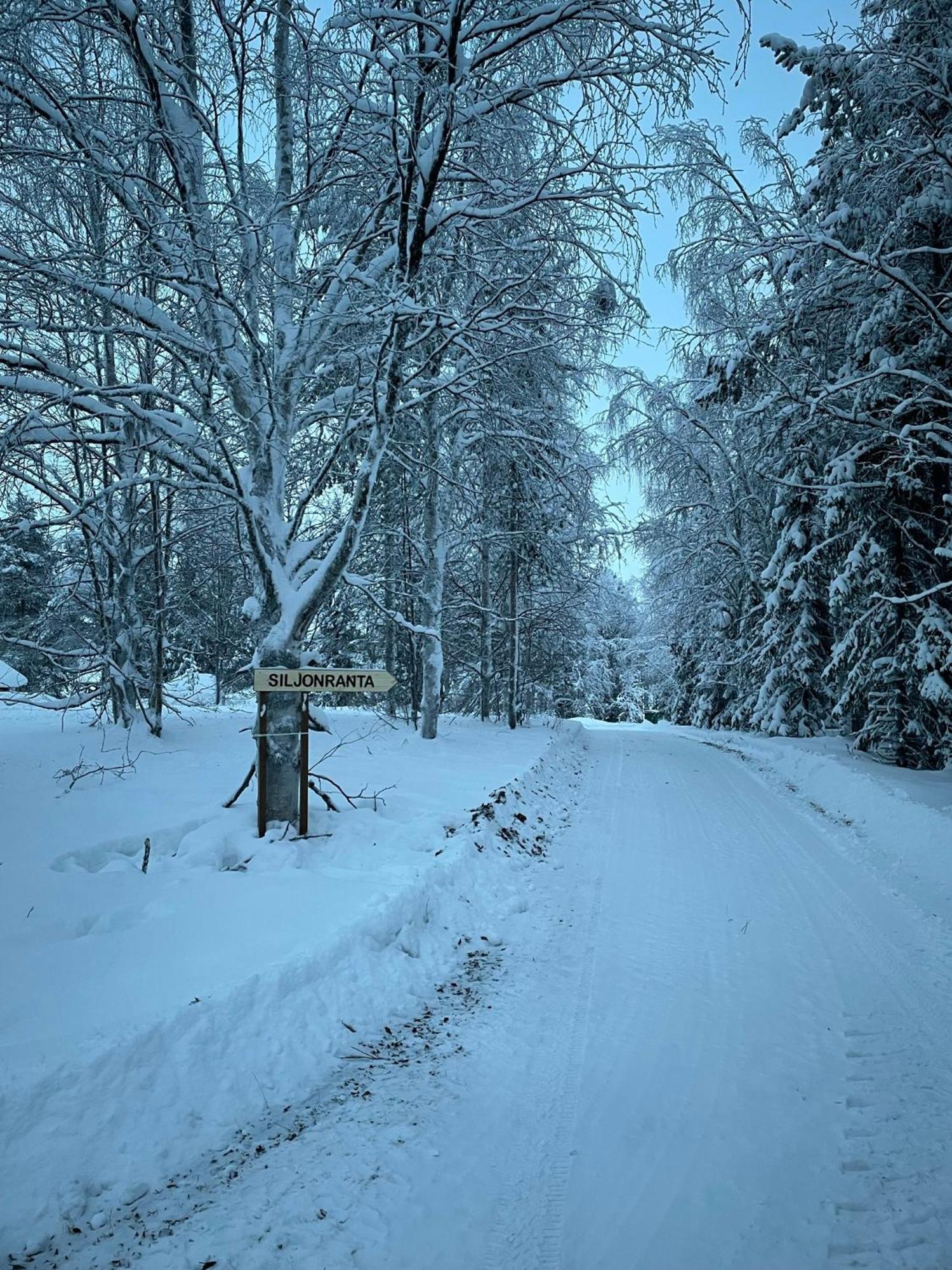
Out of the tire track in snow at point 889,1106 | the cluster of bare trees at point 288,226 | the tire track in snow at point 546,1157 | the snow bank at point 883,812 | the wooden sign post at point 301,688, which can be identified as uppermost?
the cluster of bare trees at point 288,226

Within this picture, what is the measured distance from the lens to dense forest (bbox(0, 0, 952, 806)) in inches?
215

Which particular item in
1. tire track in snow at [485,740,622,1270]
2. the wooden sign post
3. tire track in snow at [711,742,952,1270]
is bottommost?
tire track in snow at [485,740,622,1270]

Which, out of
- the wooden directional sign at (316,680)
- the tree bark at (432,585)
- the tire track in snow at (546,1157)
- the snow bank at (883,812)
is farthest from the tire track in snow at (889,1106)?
the tree bark at (432,585)

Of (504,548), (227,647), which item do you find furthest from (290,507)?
(227,647)

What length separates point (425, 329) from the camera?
656 centimetres

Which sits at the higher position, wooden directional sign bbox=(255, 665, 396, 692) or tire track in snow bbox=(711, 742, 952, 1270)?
wooden directional sign bbox=(255, 665, 396, 692)

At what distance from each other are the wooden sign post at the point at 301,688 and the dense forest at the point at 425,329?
16.2 inches

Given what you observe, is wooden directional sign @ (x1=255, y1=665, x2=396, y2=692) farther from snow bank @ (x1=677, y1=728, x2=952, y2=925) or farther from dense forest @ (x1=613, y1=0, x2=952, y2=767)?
dense forest @ (x1=613, y1=0, x2=952, y2=767)

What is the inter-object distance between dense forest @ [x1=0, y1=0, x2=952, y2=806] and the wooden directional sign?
15.2 inches

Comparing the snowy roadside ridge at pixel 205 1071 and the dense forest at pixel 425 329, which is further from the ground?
the dense forest at pixel 425 329

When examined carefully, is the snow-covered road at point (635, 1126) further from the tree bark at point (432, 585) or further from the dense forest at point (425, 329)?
the tree bark at point (432, 585)

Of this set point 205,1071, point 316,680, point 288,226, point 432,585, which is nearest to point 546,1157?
point 205,1071

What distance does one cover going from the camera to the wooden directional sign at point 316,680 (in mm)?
5906

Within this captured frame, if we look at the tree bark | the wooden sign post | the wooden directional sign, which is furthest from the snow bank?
the tree bark
